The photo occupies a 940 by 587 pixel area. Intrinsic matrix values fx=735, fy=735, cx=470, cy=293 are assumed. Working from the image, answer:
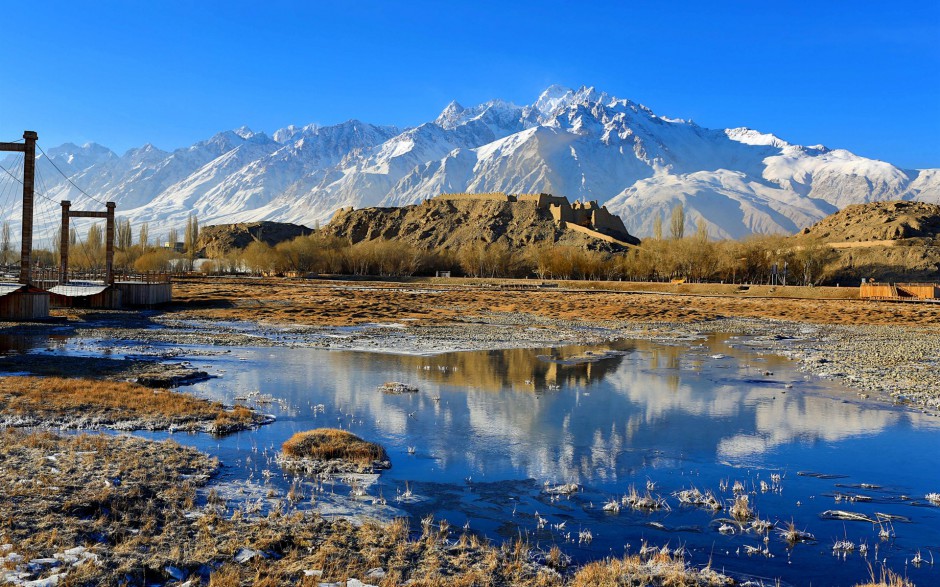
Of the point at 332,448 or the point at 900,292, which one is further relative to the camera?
the point at 900,292

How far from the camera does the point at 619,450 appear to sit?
14016 millimetres

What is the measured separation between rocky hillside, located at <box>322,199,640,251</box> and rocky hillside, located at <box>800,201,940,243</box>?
38.9 m

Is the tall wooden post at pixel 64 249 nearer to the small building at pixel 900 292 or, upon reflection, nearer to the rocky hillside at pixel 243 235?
the small building at pixel 900 292

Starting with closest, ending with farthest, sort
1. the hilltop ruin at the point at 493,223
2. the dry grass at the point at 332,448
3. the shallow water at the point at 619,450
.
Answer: the shallow water at the point at 619,450 → the dry grass at the point at 332,448 → the hilltop ruin at the point at 493,223

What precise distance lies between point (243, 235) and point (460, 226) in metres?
57.9

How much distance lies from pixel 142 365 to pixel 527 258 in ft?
373

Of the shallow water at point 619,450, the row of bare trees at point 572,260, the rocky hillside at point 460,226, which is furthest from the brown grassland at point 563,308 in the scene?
the rocky hillside at point 460,226

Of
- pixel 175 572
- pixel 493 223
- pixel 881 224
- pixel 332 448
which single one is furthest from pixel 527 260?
pixel 175 572

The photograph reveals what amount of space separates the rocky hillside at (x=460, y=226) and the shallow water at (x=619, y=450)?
116 m

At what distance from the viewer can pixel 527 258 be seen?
13425cm

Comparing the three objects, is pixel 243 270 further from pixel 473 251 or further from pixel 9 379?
pixel 9 379

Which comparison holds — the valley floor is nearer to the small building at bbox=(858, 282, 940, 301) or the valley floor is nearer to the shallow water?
the shallow water

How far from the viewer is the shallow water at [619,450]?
31.1ft

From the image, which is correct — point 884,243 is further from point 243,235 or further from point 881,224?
point 243,235
